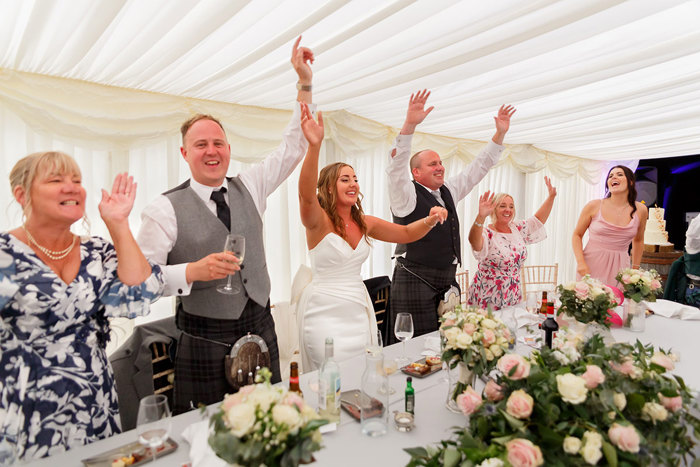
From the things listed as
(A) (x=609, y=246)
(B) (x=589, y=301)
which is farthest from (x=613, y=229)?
(B) (x=589, y=301)

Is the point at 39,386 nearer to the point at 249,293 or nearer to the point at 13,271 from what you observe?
the point at 13,271

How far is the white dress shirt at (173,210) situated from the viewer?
1.67m

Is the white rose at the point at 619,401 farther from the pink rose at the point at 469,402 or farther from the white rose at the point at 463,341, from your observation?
the white rose at the point at 463,341

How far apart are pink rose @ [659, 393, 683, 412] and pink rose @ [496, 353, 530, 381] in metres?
0.33

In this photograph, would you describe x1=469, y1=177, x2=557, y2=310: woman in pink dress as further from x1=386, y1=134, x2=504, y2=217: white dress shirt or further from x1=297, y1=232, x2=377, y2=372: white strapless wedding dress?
x1=297, y1=232, x2=377, y2=372: white strapless wedding dress

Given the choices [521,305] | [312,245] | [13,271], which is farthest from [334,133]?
[13,271]

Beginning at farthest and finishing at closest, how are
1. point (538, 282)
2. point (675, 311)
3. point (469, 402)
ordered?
point (538, 282)
point (675, 311)
point (469, 402)

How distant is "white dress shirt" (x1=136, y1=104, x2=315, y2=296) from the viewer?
1.67 meters

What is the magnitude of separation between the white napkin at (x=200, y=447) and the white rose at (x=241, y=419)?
389 mm

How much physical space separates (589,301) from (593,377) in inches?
51.9

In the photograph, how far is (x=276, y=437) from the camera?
2.70ft

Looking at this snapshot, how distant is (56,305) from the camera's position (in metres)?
1.37

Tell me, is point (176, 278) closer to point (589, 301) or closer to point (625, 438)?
point (625, 438)

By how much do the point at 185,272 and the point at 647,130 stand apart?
5.78m
